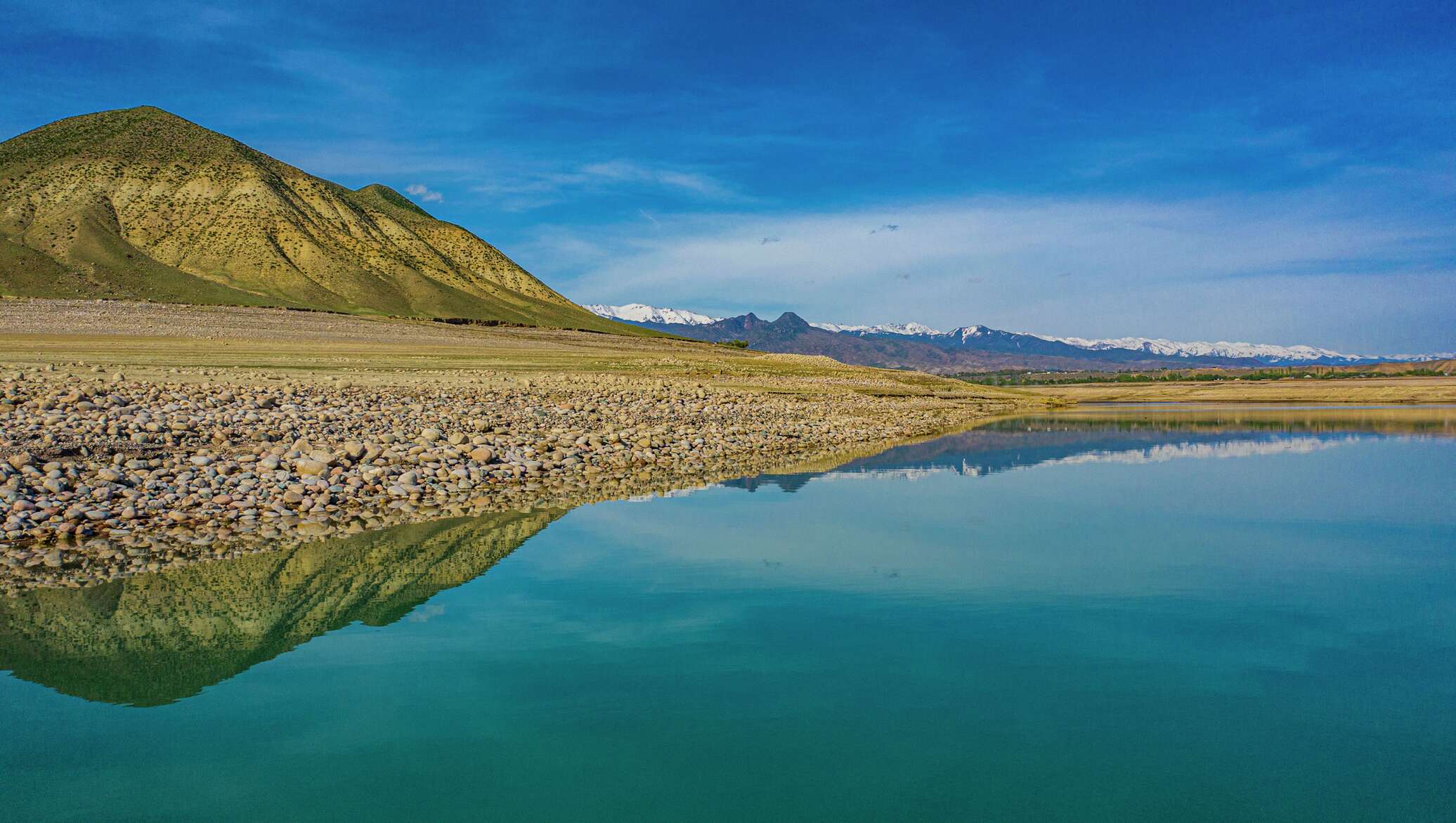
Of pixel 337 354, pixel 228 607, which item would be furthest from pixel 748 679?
pixel 337 354

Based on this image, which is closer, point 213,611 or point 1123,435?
point 213,611

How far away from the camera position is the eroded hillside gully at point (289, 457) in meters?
13.9

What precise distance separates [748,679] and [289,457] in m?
13.5

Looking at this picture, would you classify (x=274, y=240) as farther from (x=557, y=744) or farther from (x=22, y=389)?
(x=557, y=744)

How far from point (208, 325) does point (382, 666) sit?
73.3m

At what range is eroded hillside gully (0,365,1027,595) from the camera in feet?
45.6

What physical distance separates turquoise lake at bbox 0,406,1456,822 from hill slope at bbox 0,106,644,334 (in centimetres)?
15008

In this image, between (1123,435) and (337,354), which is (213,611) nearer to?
(1123,435)

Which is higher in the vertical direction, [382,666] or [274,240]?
[274,240]

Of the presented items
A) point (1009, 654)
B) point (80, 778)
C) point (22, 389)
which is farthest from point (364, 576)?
point (22, 389)

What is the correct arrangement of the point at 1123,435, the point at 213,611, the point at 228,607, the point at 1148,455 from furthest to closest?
the point at 1123,435 → the point at 1148,455 → the point at 228,607 → the point at 213,611

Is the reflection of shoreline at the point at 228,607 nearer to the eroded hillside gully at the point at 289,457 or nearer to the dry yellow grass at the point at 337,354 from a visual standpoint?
the eroded hillside gully at the point at 289,457

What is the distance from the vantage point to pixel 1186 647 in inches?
356

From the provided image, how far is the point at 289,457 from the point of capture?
18.0 metres
